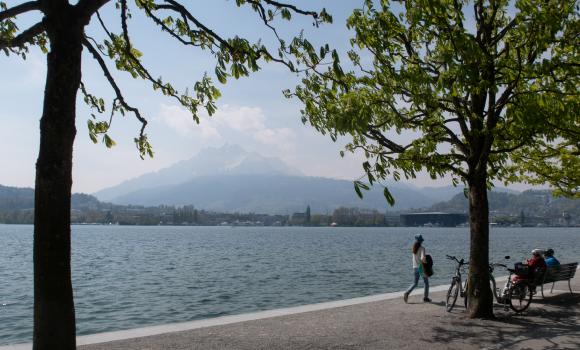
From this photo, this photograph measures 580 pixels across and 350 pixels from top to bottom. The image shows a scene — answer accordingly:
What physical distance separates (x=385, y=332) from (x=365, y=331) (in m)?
0.41

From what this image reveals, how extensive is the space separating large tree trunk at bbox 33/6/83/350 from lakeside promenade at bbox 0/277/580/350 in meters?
4.82

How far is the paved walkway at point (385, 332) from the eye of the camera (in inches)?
395

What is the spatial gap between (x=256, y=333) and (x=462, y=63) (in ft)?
23.0

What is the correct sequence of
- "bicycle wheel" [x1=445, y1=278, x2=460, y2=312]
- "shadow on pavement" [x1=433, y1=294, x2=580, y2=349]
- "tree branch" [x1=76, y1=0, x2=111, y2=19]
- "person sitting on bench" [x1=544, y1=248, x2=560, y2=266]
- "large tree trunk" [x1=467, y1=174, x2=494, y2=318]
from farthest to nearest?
1. "person sitting on bench" [x1=544, y1=248, x2=560, y2=266]
2. "bicycle wheel" [x1=445, y1=278, x2=460, y2=312]
3. "large tree trunk" [x1=467, y1=174, x2=494, y2=318]
4. "shadow on pavement" [x1=433, y1=294, x2=580, y2=349]
5. "tree branch" [x1=76, y1=0, x2=111, y2=19]

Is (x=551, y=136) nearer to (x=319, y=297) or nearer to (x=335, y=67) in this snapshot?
(x=335, y=67)

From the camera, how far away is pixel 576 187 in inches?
633

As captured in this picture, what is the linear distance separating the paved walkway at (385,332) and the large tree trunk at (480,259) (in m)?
0.37

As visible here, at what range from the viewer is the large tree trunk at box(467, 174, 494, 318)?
1277 centimetres

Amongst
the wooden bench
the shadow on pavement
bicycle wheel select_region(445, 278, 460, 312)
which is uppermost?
the wooden bench

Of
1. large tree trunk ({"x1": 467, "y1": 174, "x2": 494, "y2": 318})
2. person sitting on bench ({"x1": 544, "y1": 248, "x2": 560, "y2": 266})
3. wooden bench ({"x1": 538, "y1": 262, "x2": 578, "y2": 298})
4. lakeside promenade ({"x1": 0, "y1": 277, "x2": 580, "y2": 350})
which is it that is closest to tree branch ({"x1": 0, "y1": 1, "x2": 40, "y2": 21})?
lakeside promenade ({"x1": 0, "y1": 277, "x2": 580, "y2": 350})

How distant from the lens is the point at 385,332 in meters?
11.2

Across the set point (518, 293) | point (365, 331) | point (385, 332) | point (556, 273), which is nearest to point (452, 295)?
point (518, 293)

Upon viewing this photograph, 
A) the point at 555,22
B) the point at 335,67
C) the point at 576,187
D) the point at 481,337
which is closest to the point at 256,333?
the point at 481,337

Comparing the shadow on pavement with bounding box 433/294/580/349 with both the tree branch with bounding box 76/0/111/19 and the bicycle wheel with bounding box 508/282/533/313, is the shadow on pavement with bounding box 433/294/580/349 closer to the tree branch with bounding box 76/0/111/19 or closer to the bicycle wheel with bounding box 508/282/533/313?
the bicycle wheel with bounding box 508/282/533/313
